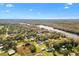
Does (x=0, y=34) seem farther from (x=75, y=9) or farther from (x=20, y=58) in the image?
(x=75, y=9)

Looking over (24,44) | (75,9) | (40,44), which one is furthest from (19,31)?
(75,9)

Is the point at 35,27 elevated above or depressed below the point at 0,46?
above

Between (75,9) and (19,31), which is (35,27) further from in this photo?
(75,9)

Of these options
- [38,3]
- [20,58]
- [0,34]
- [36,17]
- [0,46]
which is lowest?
[20,58]

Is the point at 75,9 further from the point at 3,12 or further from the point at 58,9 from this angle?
the point at 3,12

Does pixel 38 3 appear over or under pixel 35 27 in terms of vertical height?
over

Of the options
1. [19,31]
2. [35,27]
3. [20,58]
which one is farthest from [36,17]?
[20,58]

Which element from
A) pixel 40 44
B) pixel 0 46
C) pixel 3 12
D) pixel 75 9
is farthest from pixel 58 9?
pixel 0 46
